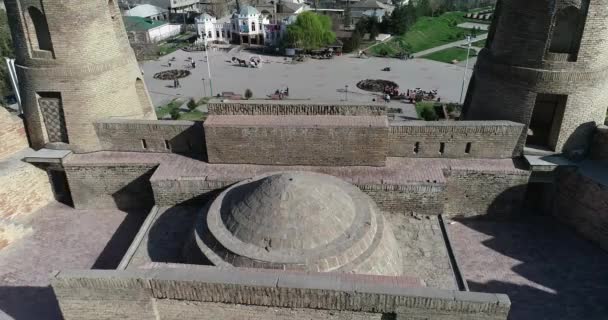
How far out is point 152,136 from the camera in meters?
13.4

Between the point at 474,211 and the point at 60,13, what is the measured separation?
13366mm

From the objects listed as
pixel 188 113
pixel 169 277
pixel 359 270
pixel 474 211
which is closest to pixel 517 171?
pixel 474 211

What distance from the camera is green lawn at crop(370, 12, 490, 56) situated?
4606cm

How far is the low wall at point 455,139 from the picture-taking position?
12.2 metres

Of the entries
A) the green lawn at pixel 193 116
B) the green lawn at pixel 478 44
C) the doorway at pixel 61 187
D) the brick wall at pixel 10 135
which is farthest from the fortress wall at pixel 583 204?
the green lawn at pixel 478 44

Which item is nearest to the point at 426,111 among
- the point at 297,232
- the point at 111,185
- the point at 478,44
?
the point at 111,185

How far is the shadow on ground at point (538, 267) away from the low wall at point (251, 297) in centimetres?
364

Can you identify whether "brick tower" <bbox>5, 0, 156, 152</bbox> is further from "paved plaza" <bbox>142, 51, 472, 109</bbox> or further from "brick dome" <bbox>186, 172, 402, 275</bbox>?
"paved plaza" <bbox>142, 51, 472, 109</bbox>

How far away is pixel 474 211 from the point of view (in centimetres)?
1256

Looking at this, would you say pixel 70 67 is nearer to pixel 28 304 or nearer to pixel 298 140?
pixel 28 304

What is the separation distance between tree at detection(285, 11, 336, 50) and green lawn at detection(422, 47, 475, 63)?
10.5 m

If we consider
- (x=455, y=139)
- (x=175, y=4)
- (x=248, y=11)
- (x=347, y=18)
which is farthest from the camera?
(x=175, y=4)

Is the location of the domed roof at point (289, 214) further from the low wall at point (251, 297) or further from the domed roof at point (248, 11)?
the domed roof at point (248, 11)

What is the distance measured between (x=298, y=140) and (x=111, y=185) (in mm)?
6254
